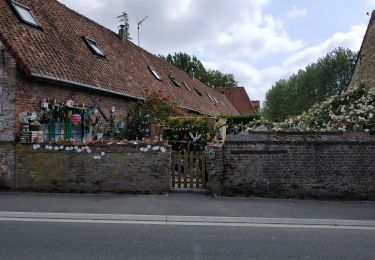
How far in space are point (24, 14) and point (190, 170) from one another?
7820 mm

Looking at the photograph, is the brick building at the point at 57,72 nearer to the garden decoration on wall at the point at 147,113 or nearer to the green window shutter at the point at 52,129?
the green window shutter at the point at 52,129

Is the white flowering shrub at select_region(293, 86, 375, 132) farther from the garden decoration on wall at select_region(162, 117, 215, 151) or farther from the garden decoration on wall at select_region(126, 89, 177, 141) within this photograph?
the garden decoration on wall at select_region(126, 89, 177, 141)

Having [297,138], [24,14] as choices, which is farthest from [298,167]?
[24,14]

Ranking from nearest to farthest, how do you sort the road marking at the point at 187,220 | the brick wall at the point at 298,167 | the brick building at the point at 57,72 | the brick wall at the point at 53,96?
the road marking at the point at 187,220 → the brick wall at the point at 298,167 → the brick building at the point at 57,72 → the brick wall at the point at 53,96

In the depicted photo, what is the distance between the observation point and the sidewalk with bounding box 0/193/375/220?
9430 mm

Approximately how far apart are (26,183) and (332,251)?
8.33 meters

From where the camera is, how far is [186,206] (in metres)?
10.1

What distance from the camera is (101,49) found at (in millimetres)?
20562

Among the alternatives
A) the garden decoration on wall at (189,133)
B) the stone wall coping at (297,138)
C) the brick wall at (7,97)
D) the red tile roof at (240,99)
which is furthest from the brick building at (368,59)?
the red tile roof at (240,99)

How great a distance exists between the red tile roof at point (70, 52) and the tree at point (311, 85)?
126ft

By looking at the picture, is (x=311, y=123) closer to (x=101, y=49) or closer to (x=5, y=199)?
(x=101, y=49)

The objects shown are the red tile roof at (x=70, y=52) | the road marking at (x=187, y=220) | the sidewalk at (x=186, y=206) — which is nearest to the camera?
the road marking at (x=187, y=220)

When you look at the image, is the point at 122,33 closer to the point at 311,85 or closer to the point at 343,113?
the point at 343,113

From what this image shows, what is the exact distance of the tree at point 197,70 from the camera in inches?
2685
